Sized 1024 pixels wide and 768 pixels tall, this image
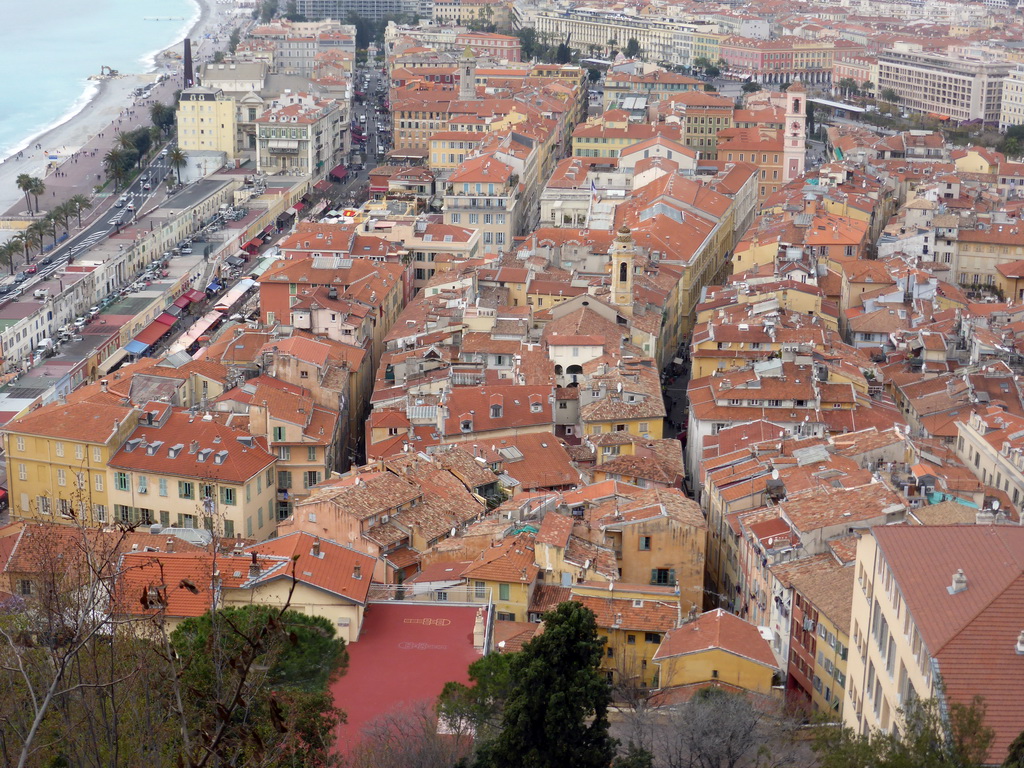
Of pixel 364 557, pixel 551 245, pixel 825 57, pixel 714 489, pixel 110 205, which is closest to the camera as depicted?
pixel 364 557

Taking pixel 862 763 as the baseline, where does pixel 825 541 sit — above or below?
below

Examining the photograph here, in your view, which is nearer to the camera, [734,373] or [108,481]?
[108,481]

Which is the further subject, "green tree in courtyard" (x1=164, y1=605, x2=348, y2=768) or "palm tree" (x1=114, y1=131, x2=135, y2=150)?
"palm tree" (x1=114, y1=131, x2=135, y2=150)

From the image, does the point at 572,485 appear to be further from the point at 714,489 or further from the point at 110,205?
the point at 110,205

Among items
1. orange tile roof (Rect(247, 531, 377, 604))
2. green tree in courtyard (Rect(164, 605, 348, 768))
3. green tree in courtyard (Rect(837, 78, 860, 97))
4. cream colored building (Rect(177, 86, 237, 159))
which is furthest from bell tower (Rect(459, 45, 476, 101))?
green tree in courtyard (Rect(164, 605, 348, 768))

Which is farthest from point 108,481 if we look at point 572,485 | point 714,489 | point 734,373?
point 734,373

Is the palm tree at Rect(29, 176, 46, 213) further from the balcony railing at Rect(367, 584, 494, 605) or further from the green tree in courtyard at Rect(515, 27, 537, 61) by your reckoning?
the green tree in courtyard at Rect(515, 27, 537, 61)
